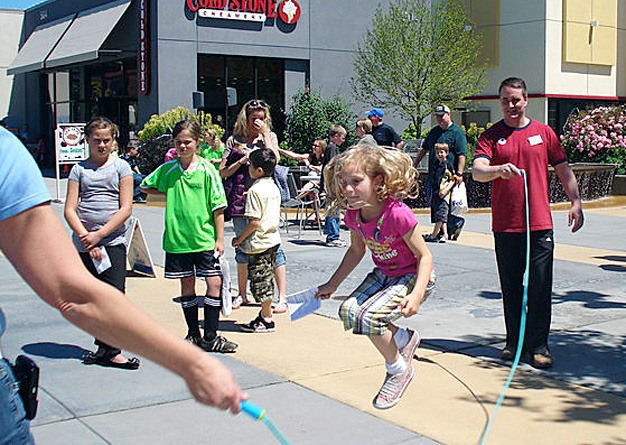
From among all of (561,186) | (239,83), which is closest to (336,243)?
(561,186)

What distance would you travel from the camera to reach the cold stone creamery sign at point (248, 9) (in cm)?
2450

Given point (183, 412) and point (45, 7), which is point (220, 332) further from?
point (45, 7)

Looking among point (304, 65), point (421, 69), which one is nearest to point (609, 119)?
point (421, 69)

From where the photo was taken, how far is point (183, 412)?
5121 mm

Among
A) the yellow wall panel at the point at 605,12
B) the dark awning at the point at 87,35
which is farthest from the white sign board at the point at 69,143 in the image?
the yellow wall panel at the point at 605,12

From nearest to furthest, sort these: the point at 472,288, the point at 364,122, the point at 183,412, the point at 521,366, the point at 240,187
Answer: the point at 183,412, the point at 521,366, the point at 240,187, the point at 472,288, the point at 364,122

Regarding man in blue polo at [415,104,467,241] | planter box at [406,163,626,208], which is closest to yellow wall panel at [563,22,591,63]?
planter box at [406,163,626,208]

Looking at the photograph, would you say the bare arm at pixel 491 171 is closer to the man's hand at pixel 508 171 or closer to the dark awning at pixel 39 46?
the man's hand at pixel 508 171

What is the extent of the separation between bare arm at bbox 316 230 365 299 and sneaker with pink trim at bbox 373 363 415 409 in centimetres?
63

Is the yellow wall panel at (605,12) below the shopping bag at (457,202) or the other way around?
the other way around

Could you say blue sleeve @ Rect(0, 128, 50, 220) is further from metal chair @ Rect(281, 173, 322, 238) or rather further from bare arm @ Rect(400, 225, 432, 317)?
metal chair @ Rect(281, 173, 322, 238)

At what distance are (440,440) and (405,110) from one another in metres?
23.5

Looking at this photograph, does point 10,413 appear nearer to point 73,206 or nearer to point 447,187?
point 73,206

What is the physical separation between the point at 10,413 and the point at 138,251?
309 inches
